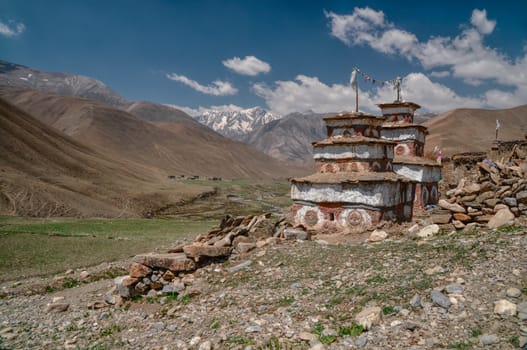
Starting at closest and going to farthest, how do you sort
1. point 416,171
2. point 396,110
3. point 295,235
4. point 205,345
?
point 205,345 → point 295,235 → point 416,171 → point 396,110

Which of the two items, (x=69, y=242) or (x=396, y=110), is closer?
(x=69, y=242)

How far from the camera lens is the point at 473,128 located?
123312 mm

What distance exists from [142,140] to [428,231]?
5203 inches

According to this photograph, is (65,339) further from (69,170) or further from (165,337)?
(69,170)

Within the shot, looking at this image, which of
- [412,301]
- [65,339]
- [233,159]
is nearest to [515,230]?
[412,301]

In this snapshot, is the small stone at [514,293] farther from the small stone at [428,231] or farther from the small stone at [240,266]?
the small stone at [240,266]

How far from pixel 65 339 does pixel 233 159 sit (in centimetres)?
14684

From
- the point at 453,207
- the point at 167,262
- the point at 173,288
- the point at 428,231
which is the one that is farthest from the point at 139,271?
the point at 453,207

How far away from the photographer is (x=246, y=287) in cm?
974

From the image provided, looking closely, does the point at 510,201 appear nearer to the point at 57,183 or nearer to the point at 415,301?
the point at 415,301

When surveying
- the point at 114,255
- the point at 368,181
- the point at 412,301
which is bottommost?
the point at 114,255

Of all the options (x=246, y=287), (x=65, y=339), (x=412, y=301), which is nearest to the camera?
(x=412, y=301)

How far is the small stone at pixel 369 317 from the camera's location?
6.73 meters

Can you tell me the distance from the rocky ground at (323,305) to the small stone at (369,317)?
0.07 feet
